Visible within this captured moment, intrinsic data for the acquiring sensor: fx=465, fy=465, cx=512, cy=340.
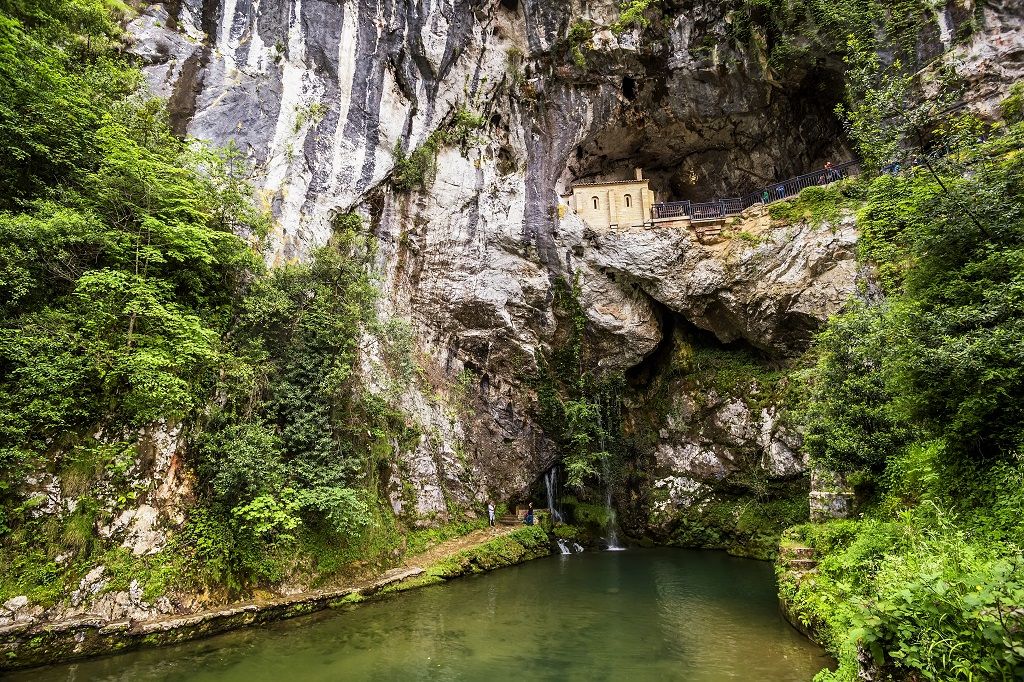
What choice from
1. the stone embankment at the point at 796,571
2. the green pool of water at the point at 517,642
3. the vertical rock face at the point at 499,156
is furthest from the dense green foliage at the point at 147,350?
the stone embankment at the point at 796,571

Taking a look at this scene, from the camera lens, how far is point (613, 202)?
2089 cm

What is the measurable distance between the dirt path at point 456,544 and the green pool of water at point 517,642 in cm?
123

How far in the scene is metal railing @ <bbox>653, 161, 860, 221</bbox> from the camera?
18.5 meters

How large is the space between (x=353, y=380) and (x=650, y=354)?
42.7ft

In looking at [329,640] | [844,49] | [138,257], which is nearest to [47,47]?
[138,257]

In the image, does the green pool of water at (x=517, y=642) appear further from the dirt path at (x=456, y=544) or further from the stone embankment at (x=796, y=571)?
the dirt path at (x=456, y=544)

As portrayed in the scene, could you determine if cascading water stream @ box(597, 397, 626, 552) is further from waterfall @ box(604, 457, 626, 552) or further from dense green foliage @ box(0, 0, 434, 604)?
dense green foliage @ box(0, 0, 434, 604)

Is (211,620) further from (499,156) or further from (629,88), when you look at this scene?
(629,88)

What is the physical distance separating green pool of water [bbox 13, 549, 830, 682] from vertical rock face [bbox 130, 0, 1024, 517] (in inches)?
187

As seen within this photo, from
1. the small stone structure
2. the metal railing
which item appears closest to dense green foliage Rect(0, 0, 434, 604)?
the small stone structure

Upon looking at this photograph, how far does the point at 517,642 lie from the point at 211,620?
5716 mm

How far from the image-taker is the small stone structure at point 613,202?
2073cm

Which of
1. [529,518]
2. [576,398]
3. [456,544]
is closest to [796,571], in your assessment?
[456,544]

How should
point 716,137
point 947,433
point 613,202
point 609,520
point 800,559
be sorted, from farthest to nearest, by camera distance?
1. point 716,137
2. point 613,202
3. point 609,520
4. point 800,559
5. point 947,433
